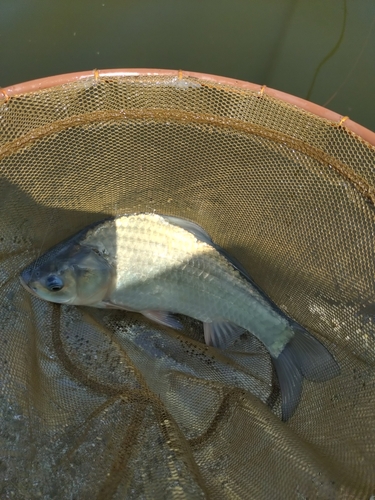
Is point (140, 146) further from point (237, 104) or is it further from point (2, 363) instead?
point (2, 363)

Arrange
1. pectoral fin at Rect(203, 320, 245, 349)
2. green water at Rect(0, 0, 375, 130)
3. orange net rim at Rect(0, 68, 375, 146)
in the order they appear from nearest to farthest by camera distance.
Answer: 1. orange net rim at Rect(0, 68, 375, 146)
2. pectoral fin at Rect(203, 320, 245, 349)
3. green water at Rect(0, 0, 375, 130)

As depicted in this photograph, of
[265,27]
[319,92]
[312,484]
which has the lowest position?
[312,484]

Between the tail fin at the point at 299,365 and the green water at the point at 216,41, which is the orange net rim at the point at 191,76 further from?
the green water at the point at 216,41

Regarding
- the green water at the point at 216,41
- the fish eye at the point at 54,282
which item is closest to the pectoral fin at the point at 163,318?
the fish eye at the point at 54,282

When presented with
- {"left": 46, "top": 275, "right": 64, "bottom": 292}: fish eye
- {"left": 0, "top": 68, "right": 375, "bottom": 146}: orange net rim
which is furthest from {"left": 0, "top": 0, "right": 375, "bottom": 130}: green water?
{"left": 46, "top": 275, "right": 64, "bottom": 292}: fish eye

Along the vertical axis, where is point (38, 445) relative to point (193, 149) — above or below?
below

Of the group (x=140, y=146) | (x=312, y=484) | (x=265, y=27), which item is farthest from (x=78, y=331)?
(x=265, y=27)

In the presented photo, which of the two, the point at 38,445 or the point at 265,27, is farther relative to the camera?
the point at 265,27

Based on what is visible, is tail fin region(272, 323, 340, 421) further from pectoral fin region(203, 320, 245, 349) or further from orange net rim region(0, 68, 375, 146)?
orange net rim region(0, 68, 375, 146)
